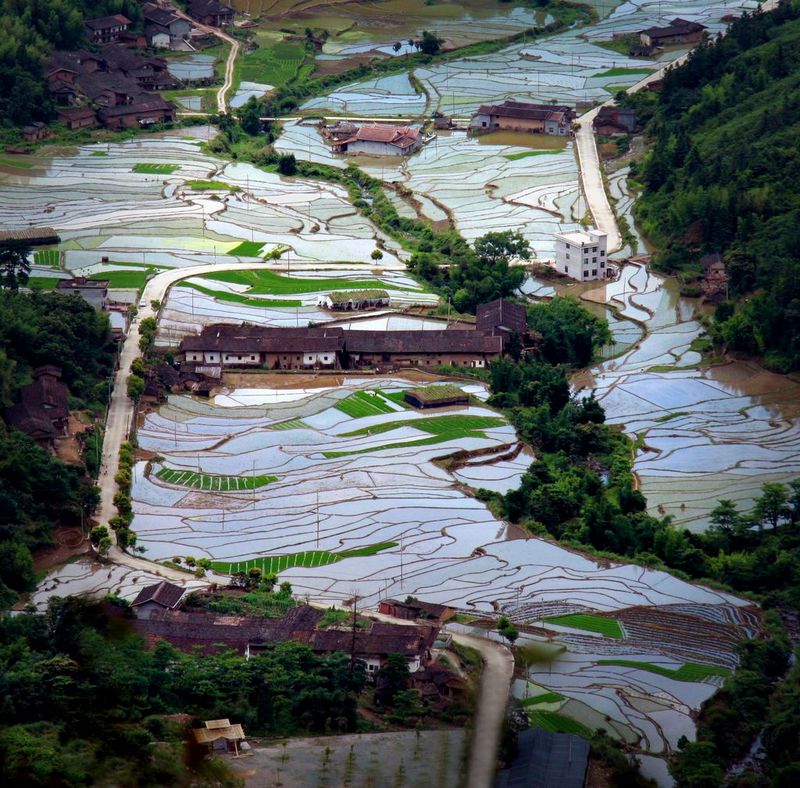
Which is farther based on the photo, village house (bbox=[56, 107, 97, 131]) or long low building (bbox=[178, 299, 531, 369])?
village house (bbox=[56, 107, 97, 131])

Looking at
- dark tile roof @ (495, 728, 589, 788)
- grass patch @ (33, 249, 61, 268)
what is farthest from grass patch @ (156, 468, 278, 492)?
grass patch @ (33, 249, 61, 268)

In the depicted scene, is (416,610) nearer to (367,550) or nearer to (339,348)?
(367,550)

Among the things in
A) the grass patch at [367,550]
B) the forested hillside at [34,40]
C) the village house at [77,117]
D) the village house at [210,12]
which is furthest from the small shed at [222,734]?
the village house at [210,12]

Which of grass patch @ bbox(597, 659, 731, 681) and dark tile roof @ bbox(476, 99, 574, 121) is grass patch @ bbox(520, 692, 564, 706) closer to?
grass patch @ bbox(597, 659, 731, 681)

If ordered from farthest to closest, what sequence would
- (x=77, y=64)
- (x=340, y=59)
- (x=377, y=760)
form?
(x=340, y=59), (x=77, y=64), (x=377, y=760)

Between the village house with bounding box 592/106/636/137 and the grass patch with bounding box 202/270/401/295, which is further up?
the village house with bounding box 592/106/636/137

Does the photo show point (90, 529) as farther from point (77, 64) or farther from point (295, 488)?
point (77, 64)

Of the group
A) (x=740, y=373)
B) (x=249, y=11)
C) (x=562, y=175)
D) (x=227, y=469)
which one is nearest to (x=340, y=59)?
(x=249, y=11)
